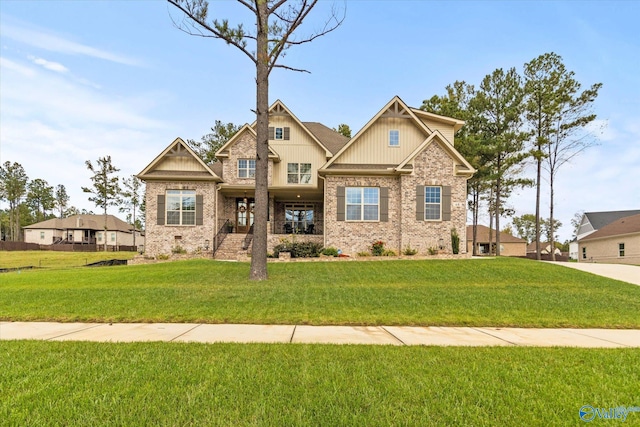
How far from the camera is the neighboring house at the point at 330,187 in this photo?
1723cm

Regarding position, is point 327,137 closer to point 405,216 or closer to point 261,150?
point 405,216

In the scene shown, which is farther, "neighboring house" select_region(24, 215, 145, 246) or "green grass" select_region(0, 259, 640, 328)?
"neighboring house" select_region(24, 215, 145, 246)

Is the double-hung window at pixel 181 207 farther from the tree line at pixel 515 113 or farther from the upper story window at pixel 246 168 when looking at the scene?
the tree line at pixel 515 113

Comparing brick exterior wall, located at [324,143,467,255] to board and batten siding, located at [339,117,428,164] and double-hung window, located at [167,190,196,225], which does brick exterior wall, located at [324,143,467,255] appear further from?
double-hung window, located at [167,190,196,225]

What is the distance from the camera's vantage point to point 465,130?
2852 cm

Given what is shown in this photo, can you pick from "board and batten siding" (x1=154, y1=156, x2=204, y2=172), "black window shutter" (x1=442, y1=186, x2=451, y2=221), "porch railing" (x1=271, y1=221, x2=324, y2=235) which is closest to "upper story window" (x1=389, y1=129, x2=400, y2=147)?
"black window shutter" (x1=442, y1=186, x2=451, y2=221)

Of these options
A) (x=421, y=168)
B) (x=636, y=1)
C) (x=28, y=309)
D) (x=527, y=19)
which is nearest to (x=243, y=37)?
(x=28, y=309)

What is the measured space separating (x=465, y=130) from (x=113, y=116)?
1054 inches

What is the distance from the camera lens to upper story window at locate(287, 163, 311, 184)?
71.3 feet

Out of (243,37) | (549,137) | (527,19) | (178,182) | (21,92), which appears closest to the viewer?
(243,37)

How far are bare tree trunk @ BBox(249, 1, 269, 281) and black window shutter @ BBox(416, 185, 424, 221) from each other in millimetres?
9066

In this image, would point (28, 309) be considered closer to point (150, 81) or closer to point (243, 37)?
point (243, 37)

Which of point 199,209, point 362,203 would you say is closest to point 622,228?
point 362,203

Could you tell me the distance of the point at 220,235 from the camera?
66.4 ft
